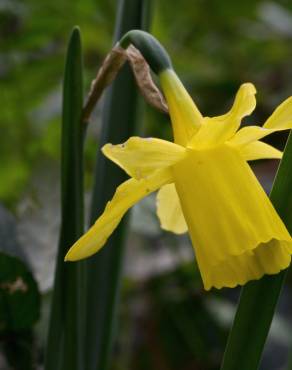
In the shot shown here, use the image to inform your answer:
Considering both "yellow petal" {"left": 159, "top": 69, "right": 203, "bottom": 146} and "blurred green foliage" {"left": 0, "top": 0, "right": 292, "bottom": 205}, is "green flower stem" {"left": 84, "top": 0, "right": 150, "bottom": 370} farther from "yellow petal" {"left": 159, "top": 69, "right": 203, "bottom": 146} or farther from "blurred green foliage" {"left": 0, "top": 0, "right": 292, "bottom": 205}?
"blurred green foliage" {"left": 0, "top": 0, "right": 292, "bottom": 205}

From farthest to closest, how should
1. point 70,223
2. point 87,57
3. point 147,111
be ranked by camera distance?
1. point 87,57
2. point 147,111
3. point 70,223

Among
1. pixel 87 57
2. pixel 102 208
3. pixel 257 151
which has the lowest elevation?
pixel 87 57

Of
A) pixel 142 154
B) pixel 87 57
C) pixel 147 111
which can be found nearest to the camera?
pixel 142 154

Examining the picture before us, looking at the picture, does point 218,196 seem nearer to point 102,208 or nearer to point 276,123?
point 276,123

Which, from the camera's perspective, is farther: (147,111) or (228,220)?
(147,111)

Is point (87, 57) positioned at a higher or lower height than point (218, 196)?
lower

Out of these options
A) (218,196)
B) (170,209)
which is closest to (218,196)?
(218,196)

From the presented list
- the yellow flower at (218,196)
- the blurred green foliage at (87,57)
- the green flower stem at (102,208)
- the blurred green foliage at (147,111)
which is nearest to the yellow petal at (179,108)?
the yellow flower at (218,196)

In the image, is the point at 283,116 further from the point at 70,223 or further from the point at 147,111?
the point at 147,111
